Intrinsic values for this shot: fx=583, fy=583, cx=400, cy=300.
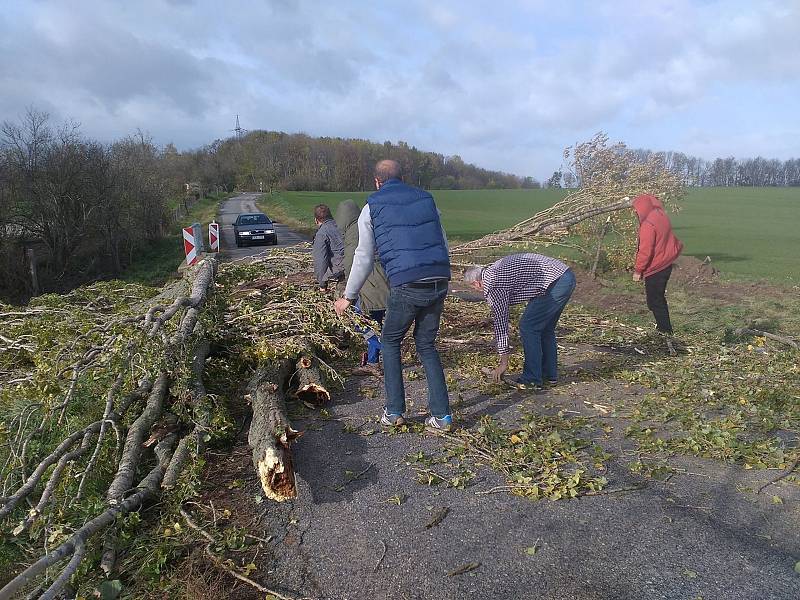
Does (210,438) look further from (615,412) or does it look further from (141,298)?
(141,298)

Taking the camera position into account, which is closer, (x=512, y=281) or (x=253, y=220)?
(x=512, y=281)

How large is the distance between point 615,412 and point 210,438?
325 cm

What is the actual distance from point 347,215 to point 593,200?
464 cm

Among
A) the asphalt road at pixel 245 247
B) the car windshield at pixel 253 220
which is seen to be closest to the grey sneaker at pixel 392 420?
the asphalt road at pixel 245 247

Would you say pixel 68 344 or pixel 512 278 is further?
pixel 512 278

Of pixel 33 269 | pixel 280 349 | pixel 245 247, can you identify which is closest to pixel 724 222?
pixel 245 247

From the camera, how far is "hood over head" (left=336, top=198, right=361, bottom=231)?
6.49m

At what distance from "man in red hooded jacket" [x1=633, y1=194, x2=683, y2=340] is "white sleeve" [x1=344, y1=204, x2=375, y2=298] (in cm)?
407

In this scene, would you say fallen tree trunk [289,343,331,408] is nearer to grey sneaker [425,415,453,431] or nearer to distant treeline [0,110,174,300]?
grey sneaker [425,415,453,431]

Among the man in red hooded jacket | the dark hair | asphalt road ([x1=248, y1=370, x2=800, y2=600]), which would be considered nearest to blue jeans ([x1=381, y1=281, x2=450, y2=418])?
asphalt road ([x1=248, y1=370, x2=800, y2=600])

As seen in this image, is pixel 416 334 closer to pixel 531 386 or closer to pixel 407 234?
pixel 407 234

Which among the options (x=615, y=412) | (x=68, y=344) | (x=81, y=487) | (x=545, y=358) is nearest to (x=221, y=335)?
(x=68, y=344)

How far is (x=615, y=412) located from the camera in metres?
4.91

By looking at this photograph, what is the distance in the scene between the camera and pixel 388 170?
4.34 metres
